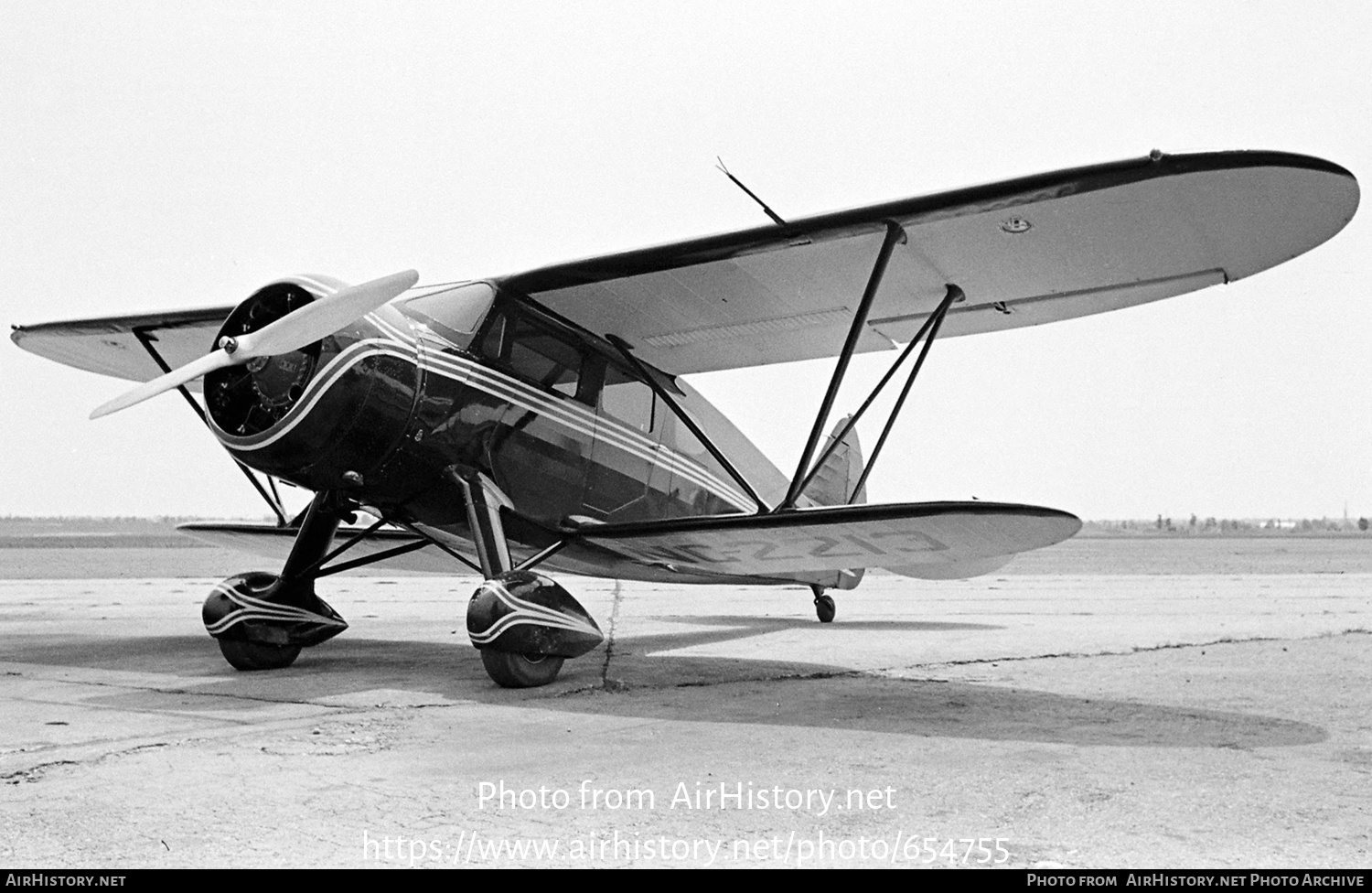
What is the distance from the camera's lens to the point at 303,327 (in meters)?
6.18

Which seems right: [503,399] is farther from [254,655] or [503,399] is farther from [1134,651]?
[1134,651]

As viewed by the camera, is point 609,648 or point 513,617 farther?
point 609,648

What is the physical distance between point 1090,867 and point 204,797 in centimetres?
288

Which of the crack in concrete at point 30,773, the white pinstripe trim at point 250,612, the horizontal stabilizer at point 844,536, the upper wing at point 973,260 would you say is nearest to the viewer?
the crack in concrete at point 30,773

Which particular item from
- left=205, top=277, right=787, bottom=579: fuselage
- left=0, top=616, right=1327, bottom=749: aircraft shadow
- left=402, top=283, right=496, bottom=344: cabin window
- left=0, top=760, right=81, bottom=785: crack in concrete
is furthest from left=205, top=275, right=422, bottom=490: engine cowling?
left=0, top=760, right=81, bottom=785: crack in concrete

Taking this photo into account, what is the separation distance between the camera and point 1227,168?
5602mm

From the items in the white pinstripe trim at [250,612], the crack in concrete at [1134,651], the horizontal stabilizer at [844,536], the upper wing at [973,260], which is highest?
the upper wing at [973,260]

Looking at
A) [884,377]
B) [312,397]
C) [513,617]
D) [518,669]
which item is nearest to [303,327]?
[312,397]

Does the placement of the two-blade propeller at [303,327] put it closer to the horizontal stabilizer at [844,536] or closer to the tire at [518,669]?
the tire at [518,669]

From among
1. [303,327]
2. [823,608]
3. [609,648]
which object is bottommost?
[609,648]

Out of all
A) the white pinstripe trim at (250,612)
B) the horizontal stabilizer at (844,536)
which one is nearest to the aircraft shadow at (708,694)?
the white pinstripe trim at (250,612)

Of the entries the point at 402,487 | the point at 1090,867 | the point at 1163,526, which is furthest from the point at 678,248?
the point at 1163,526

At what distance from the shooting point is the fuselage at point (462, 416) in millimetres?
6398

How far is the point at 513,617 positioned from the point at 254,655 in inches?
93.0
